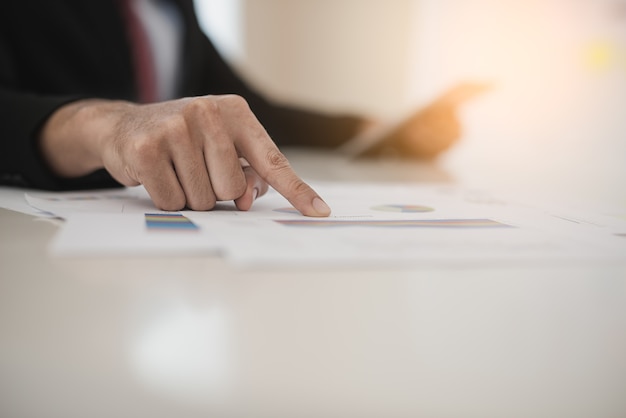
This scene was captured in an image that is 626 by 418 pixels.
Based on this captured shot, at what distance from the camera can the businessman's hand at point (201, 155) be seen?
1.54 feet

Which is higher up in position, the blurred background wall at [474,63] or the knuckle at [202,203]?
the blurred background wall at [474,63]

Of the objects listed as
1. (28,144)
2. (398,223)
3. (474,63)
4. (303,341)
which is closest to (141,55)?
(28,144)

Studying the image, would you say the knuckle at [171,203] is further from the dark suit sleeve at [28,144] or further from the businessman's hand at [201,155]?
the dark suit sleeve at [28,144]

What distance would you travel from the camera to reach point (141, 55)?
126 centimetres

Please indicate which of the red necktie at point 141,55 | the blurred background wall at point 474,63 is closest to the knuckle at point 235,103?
the blurred background wall at point 474,63

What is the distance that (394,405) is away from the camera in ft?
0.73

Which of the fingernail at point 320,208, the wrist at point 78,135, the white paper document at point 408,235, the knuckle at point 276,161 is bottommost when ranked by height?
the white paper document at point 408,235

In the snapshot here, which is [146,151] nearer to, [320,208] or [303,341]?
[320,208]

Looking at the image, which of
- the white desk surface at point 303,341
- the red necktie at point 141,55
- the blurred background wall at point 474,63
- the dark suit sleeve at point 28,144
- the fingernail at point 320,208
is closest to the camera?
the white desk surface at point 303,341

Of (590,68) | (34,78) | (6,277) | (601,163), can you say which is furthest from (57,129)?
(590,68)

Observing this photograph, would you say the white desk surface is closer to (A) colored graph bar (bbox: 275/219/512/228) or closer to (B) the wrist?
(A) colored graph bar (bbox: 275/219/512/228)

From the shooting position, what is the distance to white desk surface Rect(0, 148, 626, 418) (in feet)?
0.72

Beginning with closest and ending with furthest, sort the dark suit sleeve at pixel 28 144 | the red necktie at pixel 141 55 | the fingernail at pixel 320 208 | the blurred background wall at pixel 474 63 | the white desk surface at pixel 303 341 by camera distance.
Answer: the white desk surface at pixel 303 341
the fingernail at pixel 320 208
the dark suit sleeve at pixel 28 144
the red necktie at pixel 141 55
the blurred background wall at pixel 474 63

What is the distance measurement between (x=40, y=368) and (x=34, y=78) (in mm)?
894
